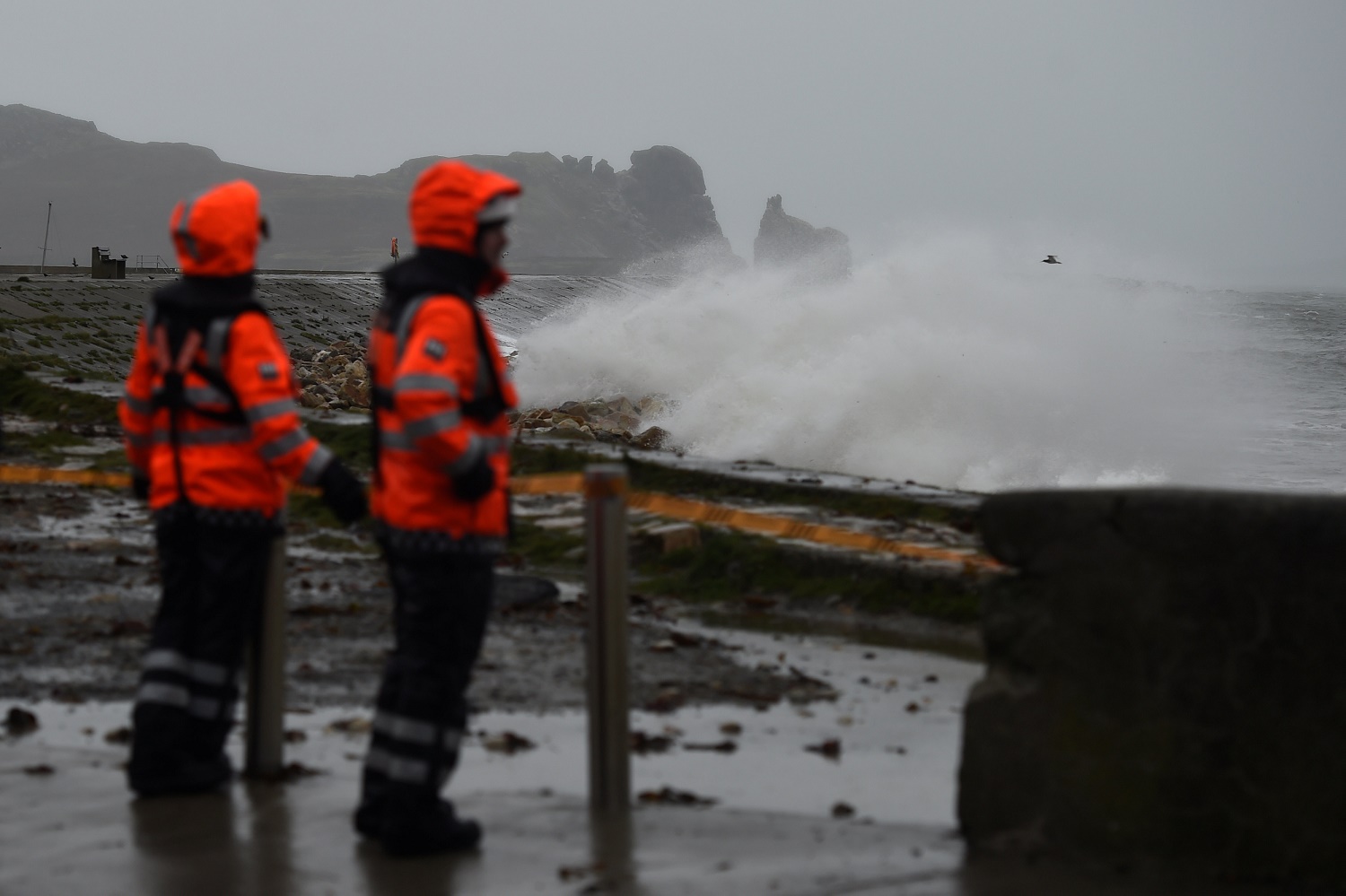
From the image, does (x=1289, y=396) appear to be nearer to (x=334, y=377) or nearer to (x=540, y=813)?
(x=334, y=377)

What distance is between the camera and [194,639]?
4.86 meters

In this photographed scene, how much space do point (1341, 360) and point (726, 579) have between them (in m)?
49.5

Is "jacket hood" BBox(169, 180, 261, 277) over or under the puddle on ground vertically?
over

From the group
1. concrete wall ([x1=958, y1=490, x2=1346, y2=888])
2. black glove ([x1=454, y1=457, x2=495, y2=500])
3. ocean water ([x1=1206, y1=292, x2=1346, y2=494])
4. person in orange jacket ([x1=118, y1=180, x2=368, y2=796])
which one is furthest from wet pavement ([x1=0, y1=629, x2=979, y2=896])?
ocean water ([x1=1206, y1=292, x2=1346, y2=494])

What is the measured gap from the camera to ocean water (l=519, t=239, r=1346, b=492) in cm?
2048

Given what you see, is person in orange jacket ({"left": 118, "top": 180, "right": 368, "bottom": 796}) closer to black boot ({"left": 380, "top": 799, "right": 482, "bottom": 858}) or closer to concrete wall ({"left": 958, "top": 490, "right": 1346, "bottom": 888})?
black boot ({"left": 380, "top": 799, "right": 482, "bottom": 858})

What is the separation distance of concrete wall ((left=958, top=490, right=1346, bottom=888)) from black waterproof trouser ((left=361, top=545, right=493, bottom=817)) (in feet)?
4.74

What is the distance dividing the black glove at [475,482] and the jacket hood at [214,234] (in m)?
1.19

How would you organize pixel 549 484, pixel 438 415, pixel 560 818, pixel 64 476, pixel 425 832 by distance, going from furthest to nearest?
pixel 64 476 → pixel 549 484 → pixel 560 818 → pixel 425 832 → pixel 438 415

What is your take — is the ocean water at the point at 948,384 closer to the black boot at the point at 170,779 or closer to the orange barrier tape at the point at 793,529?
the orange barrier tape at the point at 793,529

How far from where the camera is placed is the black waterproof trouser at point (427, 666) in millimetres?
4258

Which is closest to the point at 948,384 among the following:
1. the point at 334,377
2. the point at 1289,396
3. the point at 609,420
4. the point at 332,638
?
the point at 609,420

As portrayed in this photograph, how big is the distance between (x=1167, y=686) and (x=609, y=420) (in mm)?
20826

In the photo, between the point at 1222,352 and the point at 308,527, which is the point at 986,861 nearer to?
the point at 308,527
